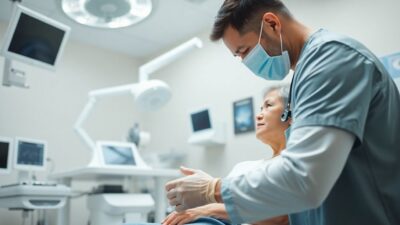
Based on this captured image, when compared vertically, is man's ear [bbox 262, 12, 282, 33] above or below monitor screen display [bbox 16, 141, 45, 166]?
above

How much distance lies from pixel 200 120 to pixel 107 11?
116 centimetres

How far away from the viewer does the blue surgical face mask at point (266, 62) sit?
3.48 ft

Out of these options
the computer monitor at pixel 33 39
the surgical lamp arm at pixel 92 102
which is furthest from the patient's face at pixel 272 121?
the computer monitor at pixel 33 39

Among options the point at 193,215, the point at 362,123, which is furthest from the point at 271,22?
the point at 193,215

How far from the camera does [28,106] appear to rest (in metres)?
3.26

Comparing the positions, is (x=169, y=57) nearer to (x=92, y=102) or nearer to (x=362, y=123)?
(x=92, y=102)

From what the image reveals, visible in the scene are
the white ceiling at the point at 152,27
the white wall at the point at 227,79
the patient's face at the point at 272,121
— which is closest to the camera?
the patient's face at the point at 272,121

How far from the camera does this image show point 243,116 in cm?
297

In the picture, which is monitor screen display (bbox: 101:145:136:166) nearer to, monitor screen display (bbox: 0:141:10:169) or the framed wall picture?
monitor screen display (bbox: 0:141:10:169)

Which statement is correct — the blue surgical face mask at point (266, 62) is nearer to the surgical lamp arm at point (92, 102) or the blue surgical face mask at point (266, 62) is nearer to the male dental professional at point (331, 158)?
the male dental professional at point (331, 158)

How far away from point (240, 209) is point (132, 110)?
3.27 metres

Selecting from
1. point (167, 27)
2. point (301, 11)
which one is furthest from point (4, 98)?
point (301, 11)

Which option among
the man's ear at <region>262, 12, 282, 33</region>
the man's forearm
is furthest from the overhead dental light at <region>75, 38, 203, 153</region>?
the man's forearm

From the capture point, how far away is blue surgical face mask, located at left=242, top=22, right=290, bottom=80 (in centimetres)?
106
